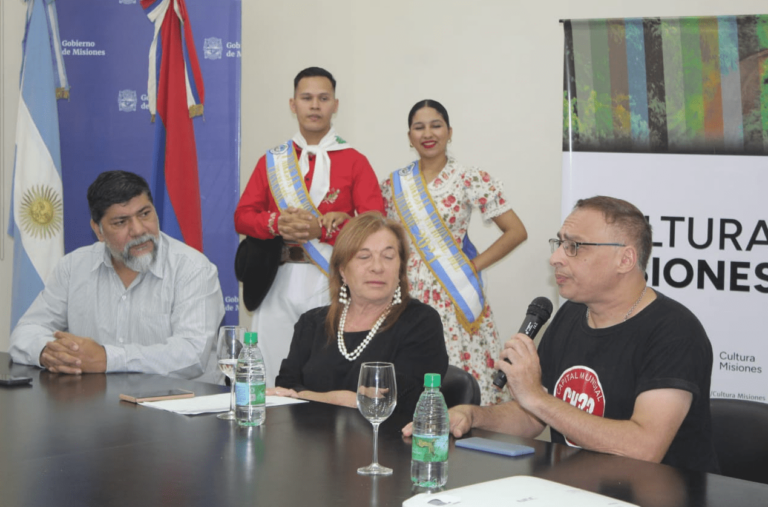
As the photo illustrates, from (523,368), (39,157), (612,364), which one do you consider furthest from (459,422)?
(39,157)

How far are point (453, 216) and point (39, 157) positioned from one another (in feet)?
7.46

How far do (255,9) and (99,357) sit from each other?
319cm

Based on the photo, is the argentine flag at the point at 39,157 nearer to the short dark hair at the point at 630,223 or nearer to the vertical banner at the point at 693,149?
the vertical banner at the point at 693,149

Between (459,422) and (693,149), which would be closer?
(459,422)

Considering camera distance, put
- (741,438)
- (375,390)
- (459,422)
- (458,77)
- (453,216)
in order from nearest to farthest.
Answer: (375,390), (459,422), (741,438), (453,216), (458,77)

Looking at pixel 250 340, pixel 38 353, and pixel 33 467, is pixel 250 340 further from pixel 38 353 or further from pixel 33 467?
pixel 38 353

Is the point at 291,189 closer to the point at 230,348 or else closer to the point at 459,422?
the point at 230,348

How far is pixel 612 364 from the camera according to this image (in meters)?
2.08

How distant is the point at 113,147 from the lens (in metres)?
4.57

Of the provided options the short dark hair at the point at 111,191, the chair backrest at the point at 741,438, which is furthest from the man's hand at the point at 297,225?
the chair backrest at the point at 741,438

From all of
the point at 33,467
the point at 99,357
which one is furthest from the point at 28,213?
the point at 33,467

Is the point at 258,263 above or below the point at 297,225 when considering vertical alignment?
below

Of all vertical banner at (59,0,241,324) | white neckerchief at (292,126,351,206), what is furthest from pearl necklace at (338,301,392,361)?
vertical banner at (59,0,241,324)

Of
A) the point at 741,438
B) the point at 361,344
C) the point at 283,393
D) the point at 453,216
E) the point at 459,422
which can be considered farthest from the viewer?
the point at 453,216
